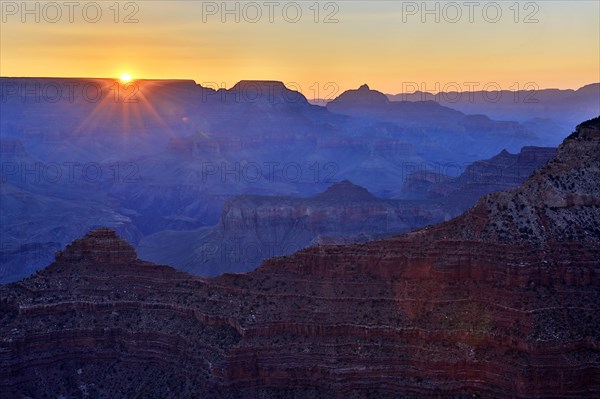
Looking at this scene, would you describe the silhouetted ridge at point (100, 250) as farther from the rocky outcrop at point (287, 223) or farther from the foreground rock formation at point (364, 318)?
the rocky outcrop at point (287, 223)

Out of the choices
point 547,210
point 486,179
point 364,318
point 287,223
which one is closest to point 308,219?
point 287,223

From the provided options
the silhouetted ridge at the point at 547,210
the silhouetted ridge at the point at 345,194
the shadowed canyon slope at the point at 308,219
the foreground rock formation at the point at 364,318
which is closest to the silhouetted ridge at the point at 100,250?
the foreground rock formation at the point at 364,318

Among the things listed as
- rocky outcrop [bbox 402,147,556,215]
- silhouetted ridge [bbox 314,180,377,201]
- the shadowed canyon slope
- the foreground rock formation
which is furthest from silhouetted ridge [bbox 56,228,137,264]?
silhouetted ridge [bbox 314,180,377,201]

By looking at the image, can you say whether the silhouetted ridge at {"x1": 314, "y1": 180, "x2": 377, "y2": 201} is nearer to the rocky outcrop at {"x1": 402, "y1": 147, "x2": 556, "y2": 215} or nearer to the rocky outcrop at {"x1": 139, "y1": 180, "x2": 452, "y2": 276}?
the rocky outcrop at {"x1": 139, "y1": 180, "x2": 452, "y2": 276}

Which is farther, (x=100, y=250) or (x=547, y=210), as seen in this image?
(x=100, y=250)

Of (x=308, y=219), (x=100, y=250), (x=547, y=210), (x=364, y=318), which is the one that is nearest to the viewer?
(x=364, y=318)

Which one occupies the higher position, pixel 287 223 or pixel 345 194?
pixel 345 194

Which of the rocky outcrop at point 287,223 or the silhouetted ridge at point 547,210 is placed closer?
the silhouetted ridge at point 547,210

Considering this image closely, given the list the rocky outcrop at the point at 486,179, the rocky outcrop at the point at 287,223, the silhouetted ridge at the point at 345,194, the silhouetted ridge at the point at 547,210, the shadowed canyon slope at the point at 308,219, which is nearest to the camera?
the silhouetted ridge at the point at 547,210

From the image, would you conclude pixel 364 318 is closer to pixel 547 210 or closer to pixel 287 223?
pixel 547 210
